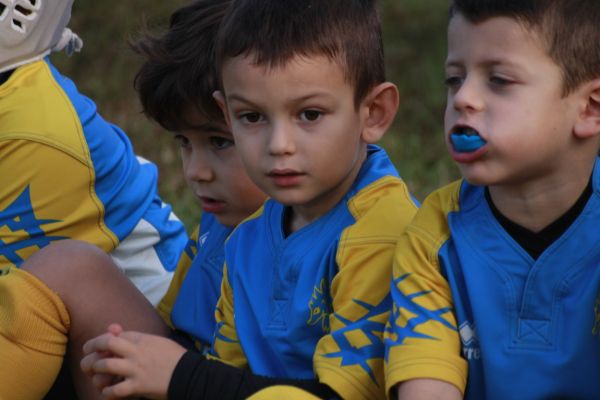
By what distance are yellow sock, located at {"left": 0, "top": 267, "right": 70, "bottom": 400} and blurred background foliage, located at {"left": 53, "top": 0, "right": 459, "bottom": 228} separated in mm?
2062

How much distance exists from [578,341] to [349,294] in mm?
547

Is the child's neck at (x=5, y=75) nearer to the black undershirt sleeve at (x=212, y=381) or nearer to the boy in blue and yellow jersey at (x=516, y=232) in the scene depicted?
the black undershirt sleeve at (x=212, y=381)

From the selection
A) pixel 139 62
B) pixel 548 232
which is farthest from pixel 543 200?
pixel 139 62

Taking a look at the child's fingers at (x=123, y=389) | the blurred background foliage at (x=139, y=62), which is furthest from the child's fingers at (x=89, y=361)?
the blurred background foliage at (x=139, y=62)

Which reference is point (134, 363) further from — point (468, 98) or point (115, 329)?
point (468, 98)

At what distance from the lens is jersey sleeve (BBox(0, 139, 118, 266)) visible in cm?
369

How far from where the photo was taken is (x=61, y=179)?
12.2 feet

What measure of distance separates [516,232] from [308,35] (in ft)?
2.29

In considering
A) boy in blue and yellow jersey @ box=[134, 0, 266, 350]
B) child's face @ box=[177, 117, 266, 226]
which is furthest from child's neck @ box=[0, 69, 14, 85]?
child's face @ box=[177, 117, 266, 226]

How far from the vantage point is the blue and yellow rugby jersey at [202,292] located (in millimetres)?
3609

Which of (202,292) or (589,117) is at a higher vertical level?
(589,117)

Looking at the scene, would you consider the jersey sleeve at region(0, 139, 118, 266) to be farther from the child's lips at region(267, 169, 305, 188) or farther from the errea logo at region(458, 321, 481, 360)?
the errea logo at region(458, 321, 481, 360)

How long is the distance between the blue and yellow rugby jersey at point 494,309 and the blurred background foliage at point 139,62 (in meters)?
2.64

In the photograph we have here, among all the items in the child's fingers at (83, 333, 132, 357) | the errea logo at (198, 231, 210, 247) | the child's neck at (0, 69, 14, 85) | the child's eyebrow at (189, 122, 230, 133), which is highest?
the child's neck at (0, 69, 14, 85)
